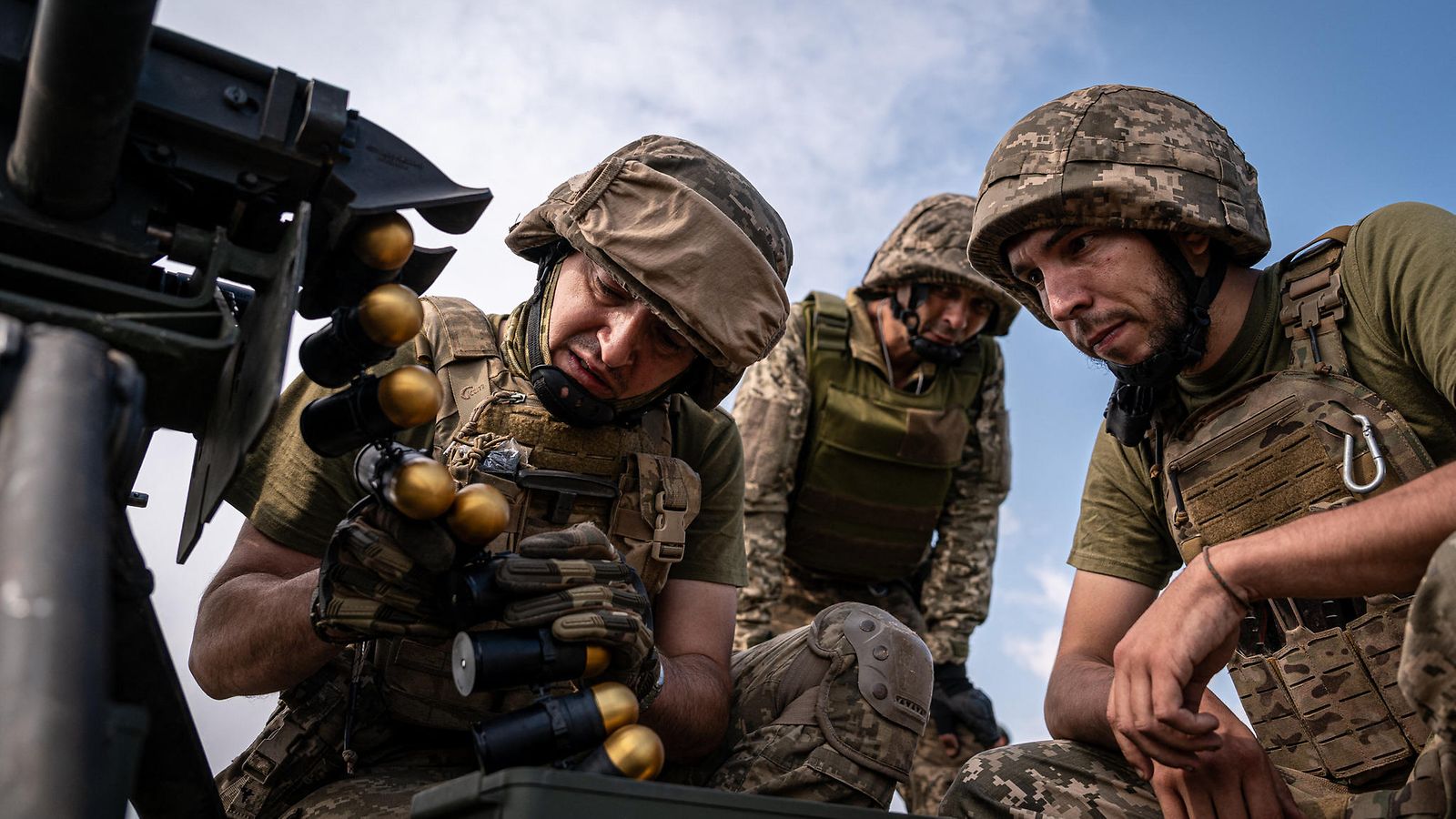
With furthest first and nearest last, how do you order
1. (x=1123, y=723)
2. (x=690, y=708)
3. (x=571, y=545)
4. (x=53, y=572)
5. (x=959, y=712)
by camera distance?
(x=959, y=712) → (x=690, y=708) → (x=1123, y=723) → (x=571, y=545) → (x=53, y=572)

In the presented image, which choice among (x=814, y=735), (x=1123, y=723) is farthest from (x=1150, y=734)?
(x=814, y=735)

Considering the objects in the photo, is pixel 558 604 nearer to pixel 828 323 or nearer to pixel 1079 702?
pixel 1079 702

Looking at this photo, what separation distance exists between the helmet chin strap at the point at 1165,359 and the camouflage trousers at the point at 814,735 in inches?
38.5

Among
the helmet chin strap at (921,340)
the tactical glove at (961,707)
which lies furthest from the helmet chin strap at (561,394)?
the tactical glove at (961,707)

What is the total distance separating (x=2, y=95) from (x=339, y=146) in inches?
20.2

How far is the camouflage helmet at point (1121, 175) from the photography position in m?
3.73

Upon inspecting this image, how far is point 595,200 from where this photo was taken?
3371mm

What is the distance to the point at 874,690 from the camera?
3.32 metres

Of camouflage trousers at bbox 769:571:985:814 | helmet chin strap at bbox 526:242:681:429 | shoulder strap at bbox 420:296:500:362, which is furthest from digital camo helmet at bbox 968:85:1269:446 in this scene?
camouflage trousers at bbox 769:571:985:814

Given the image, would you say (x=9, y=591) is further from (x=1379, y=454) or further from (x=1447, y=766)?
(x=1379, y=454)

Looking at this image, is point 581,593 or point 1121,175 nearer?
point 581,593

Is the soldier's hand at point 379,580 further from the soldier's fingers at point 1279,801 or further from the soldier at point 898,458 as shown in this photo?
the soldier at point 898,458

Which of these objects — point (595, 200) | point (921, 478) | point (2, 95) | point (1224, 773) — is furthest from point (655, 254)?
point (921, 478)

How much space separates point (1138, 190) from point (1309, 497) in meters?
1.03
